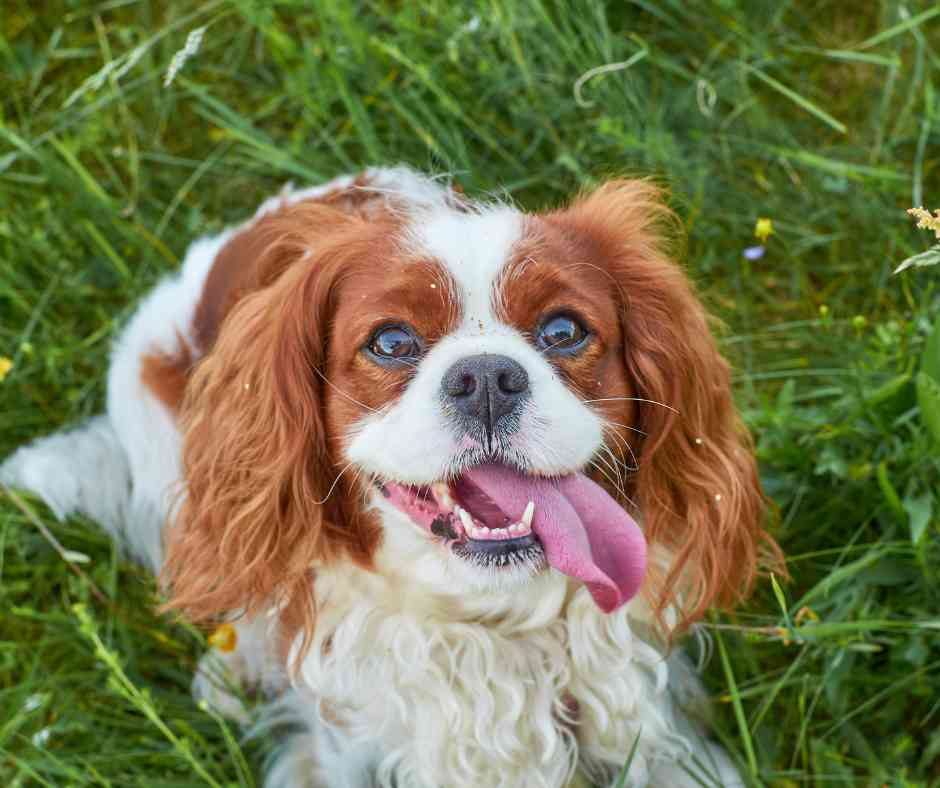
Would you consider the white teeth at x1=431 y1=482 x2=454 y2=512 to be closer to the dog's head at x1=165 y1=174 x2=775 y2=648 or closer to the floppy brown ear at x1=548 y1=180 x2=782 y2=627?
the dog's head at x1=165 y1=174 x2=775 y2=648

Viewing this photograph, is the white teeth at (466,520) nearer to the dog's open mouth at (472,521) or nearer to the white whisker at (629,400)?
the dog's open mouth at (472,521)

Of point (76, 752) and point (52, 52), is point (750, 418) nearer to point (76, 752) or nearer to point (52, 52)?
point (76, 752)

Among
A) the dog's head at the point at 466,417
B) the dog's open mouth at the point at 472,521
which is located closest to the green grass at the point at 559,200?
the dog's head at the point at 466,417

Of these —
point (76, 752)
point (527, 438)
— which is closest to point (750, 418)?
point (527, 438)

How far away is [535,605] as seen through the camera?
2.50 metres

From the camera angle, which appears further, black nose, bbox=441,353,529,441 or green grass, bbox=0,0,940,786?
green grass, bbox=0,0,940,786

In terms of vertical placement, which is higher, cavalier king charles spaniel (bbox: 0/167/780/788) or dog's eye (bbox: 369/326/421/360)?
dog's eye (bbox: 369/326/421/360)

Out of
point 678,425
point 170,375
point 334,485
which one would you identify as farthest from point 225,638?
point 678,425

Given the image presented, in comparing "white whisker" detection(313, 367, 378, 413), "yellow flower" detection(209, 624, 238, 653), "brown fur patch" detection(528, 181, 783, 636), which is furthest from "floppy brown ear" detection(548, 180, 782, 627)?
"yellow flower" detection(209, 624, 238, 653)

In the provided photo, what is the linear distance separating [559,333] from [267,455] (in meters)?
0.64

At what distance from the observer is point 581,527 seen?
2.27m

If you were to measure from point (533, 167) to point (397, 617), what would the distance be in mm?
1664

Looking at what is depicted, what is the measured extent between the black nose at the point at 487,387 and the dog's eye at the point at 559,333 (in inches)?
5.7

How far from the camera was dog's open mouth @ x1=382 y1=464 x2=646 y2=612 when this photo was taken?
7.31 ft
